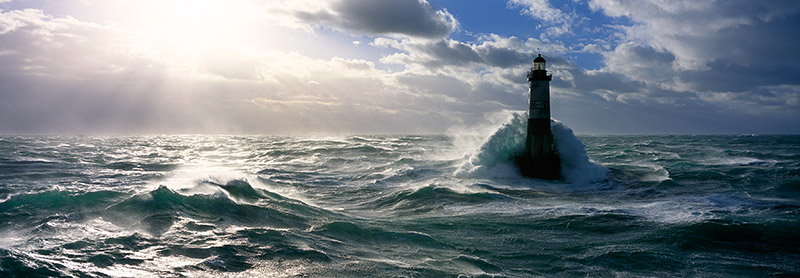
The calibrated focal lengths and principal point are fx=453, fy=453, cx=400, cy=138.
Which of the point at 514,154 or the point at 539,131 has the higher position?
the point at 539,131

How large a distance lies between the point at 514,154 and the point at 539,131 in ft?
6.56

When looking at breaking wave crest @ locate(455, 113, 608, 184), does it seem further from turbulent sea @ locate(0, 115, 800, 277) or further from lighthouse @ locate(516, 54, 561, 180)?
turbulent sea @ locate(0, 115, 800, 277)

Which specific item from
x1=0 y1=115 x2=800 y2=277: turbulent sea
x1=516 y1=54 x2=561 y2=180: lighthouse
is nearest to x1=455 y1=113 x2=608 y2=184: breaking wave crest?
x1=516 y1=54 x2=561 y2=180: lighthouse

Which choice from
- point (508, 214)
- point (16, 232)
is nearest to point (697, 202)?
point (508, 214)

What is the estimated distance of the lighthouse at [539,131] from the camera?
25016 mm

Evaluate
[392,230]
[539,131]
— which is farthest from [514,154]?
[392,230]

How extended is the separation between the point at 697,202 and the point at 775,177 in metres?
10.1

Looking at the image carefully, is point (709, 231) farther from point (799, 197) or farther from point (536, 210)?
point (799, 197)

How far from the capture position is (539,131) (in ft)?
83.0

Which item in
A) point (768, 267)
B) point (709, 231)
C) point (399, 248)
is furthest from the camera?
point (709, 231)

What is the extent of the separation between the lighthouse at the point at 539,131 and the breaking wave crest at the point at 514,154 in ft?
2.21

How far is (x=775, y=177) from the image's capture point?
21906 millimetres

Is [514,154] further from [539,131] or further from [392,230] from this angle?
[392,230]

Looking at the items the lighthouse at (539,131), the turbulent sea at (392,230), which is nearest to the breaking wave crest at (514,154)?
the lighthouse at (539,131)
